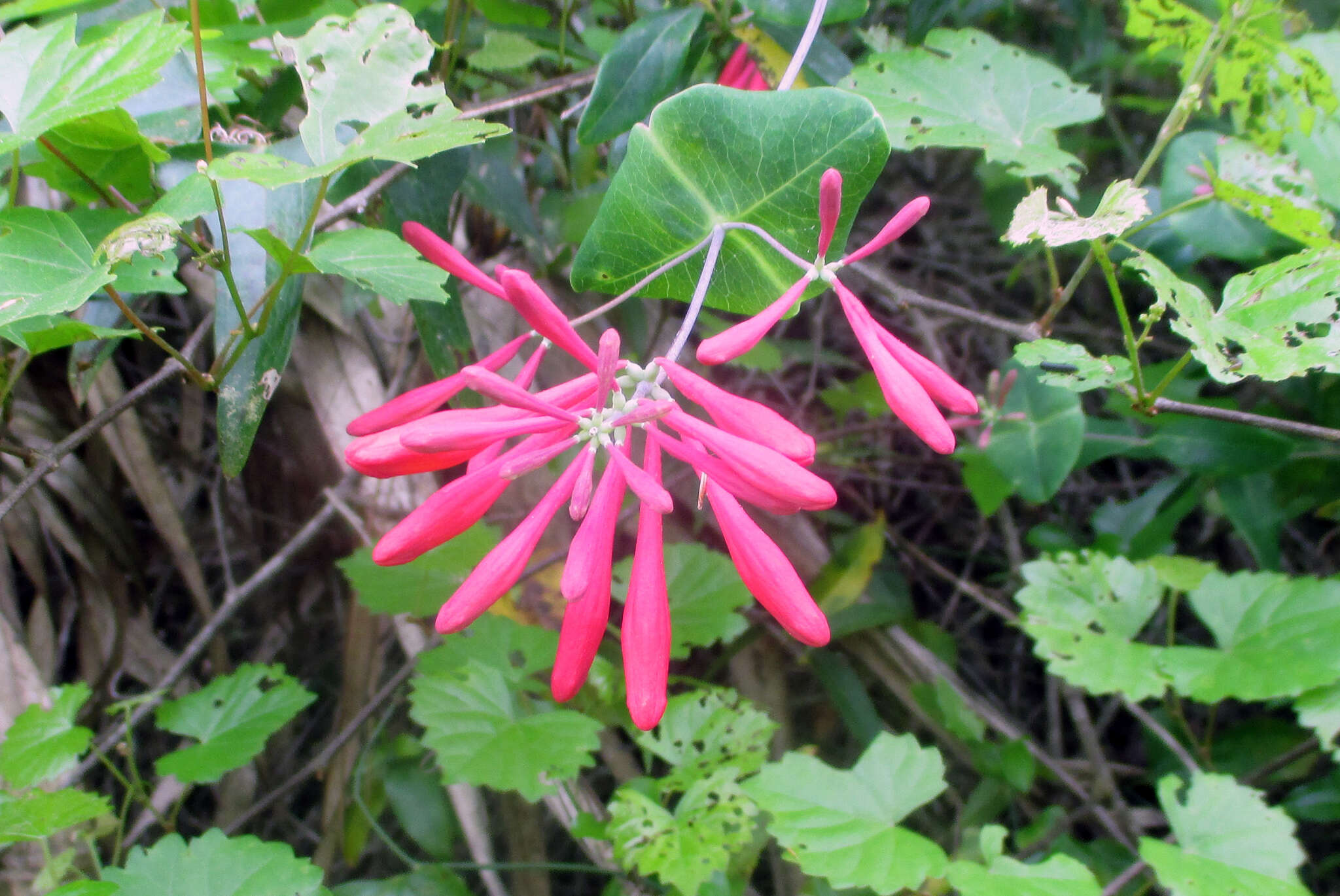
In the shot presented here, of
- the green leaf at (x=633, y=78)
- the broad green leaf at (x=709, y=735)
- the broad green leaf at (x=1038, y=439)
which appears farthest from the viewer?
the broad green leaf at (x=1038, y=439)

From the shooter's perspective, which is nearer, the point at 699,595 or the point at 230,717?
the point at 230,717

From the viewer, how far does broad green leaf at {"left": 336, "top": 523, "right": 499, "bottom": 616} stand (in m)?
0.99

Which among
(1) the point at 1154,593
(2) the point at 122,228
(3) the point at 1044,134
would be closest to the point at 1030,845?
(1) the point at 1154,593

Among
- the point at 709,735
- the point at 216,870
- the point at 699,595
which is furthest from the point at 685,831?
the point at 216,870

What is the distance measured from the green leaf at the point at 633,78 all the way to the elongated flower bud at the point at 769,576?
1.39 feet

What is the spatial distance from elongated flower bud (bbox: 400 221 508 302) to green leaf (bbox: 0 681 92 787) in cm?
58

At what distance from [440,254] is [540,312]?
6.4 inches

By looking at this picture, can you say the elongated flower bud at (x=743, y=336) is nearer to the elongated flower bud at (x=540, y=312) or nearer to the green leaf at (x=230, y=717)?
the elongated flower bud at (x=540, y=312)

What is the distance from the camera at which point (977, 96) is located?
0.84m

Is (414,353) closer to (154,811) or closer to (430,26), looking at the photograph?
(430,26)

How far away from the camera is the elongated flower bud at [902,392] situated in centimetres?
46

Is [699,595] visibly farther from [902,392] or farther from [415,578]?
[902,392]

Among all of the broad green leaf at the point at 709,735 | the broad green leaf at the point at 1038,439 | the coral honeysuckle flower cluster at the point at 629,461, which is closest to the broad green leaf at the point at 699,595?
the broad green leaf at the point at 709,735

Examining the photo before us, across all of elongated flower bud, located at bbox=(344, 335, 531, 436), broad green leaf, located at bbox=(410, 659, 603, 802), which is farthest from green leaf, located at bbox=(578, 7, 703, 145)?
broad green leaf, located at bbox=(410, 659, 603, 802)
